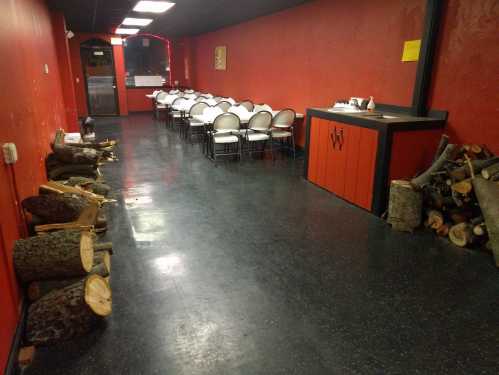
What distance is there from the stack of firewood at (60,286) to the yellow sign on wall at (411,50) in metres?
3.60

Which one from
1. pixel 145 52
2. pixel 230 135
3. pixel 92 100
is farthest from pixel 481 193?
pixel 145 52

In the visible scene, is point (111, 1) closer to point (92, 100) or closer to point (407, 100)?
point (407, 100)

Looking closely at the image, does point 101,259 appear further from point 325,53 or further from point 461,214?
point 325,53

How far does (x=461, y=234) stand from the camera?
10.0 feet

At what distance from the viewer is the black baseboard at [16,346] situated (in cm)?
166

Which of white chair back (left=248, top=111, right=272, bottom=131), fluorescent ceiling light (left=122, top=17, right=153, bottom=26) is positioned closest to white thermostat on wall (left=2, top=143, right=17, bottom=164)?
white chair back (left=248, top=111, right=272, bottom=131)

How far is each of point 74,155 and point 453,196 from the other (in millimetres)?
3680

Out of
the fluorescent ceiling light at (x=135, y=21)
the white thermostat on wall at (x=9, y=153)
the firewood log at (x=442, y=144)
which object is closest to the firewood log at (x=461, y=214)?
the firewood log at (x=442, y=144)

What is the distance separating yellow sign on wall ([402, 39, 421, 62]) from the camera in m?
3.79

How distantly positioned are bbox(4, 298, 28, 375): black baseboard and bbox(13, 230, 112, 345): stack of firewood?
38 millimetres

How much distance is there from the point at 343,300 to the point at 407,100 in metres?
2.64

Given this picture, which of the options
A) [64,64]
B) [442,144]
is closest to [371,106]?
[442,144]

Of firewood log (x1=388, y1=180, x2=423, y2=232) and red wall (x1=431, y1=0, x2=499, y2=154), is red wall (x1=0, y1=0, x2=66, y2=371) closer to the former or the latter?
firewood log (x1=388, y1=180, x2=423, y2=232)

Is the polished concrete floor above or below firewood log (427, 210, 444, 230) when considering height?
below
